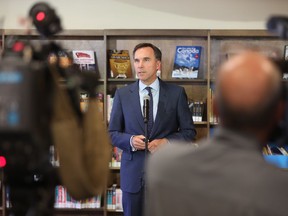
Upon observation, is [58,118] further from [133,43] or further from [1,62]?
[133,43]

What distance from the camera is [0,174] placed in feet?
5.50

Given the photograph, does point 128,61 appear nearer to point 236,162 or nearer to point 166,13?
point 166,13

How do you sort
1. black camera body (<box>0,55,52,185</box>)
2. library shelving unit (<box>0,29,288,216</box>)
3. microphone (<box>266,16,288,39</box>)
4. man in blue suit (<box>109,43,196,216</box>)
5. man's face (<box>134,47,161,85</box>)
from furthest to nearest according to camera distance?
1. library shelving unit (<box>0,29,288,216</box>)
2. man's face (<box>134,47,161,85</box>)
3. man in blue suit (<box>109,43,196,216</box>)
4. microphone (<box>266,16,288,39</box>)
5. black camera body (<box>0,55,52,185</box>)

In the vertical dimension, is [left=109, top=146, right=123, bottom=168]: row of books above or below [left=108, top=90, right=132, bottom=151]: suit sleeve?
below

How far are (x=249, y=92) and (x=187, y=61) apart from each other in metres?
2.91

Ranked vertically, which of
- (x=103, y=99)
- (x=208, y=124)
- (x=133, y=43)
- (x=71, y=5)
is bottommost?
(x=208, y=124)

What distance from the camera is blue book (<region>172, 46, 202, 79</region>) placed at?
3.93 m

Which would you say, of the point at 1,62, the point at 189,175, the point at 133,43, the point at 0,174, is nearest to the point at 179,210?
the point at 189,175

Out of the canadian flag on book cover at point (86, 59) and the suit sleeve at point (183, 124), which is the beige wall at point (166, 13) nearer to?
the canadian flag on book cover at point (86, 59)

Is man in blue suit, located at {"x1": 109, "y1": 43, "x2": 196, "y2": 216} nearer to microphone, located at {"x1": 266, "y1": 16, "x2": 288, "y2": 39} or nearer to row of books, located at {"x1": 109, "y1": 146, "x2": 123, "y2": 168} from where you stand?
row of books, located at {"x1": 109, "y1": 146, "x2": 123, "y2": 168}

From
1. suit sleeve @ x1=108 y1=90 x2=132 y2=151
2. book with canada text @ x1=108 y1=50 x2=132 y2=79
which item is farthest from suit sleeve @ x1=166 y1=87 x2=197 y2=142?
book with canada text @ x1=108 y1=50 x2=132 y2=79

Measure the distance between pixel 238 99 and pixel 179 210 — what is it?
1.19ft

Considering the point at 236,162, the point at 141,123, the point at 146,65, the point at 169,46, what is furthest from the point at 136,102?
the point at 236,162

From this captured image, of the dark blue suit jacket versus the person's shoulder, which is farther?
the dark blue suit jacket
